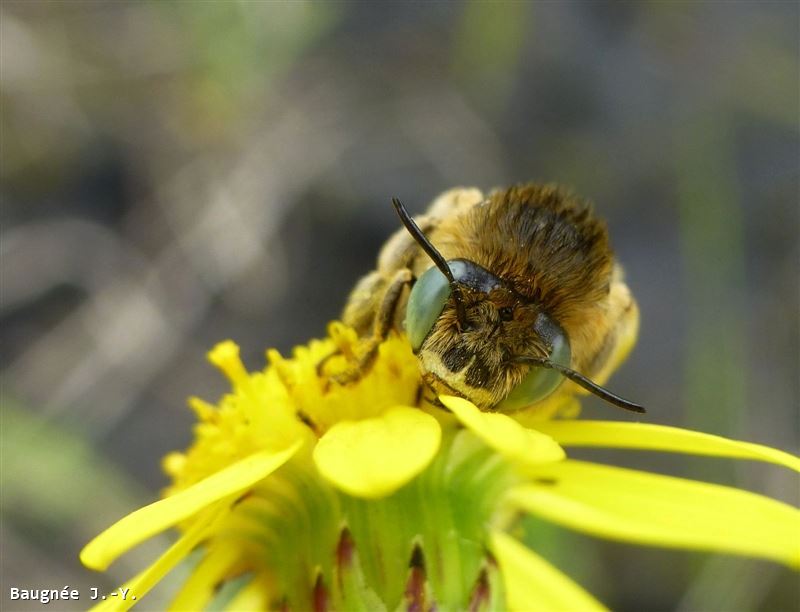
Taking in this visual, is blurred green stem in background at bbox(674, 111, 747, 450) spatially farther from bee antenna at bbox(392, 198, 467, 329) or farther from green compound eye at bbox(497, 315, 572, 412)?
bee antenna at bbox(392, 198, 467, 329)

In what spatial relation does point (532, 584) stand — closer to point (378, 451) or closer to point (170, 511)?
point (378, 451)

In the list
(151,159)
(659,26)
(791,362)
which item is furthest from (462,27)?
(791,362)

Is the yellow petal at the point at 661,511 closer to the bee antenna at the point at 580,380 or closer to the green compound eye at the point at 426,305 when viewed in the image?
the bee antenna at the point at 580,380

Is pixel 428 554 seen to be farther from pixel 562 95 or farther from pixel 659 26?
pixel 659 26

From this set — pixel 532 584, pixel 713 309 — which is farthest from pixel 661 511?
pixel 713 309

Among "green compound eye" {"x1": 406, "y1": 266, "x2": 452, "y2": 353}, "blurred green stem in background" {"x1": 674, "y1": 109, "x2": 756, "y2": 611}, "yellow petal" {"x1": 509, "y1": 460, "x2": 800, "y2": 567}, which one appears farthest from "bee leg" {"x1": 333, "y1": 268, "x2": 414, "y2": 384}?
"blurred green stem in background" {"x1": 674, "y1": 109, "x2": 756, "y2": 611}

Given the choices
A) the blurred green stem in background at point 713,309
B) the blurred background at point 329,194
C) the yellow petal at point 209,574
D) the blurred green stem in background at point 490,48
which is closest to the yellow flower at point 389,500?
the yellow petal at point 209,574

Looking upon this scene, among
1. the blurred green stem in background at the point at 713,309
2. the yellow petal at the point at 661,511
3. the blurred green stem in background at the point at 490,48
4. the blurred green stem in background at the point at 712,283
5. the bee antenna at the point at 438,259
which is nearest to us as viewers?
the yellow petal at the point at 661,511
